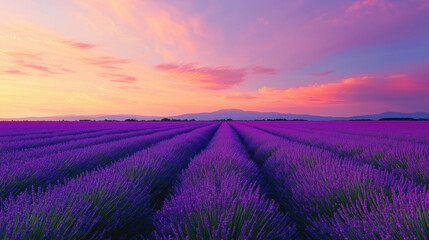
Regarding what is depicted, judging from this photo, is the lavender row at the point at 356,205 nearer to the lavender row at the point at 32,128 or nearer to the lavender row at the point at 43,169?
the lavender row at the point at 43,169

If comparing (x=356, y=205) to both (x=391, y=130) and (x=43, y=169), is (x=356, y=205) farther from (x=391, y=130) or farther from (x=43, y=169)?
(x=391, y=130)

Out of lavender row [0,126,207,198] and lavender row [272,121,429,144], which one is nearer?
lavender row [0,126,207,198]

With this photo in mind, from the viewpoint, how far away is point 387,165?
157 inches

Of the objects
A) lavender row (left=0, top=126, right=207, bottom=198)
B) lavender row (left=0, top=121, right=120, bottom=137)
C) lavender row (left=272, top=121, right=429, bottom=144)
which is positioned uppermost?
lavender row (left=0, top=121, right=120, bottom=137)

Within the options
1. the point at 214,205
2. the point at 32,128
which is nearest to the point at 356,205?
the point at 214,205

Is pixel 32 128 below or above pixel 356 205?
above

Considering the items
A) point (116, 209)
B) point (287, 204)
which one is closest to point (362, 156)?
point (287, 204)

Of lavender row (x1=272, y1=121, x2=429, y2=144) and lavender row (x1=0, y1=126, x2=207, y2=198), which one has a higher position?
lavender row (x1=0, y1=126, x2=207, y2=198)

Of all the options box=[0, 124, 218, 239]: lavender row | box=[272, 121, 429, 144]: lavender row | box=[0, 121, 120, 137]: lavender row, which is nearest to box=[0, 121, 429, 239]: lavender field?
box=[0, 124, 218, 239]: lavender row

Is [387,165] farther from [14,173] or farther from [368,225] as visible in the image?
[14,173]

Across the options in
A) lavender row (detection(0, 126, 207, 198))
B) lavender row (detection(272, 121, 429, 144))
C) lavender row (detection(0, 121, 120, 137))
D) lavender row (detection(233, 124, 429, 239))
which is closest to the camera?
lavender row (detection(233, 124, 429, 239))

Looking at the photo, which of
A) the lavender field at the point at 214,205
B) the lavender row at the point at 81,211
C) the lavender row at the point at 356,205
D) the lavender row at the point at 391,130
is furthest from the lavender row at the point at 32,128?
the lavender row at the point at 391,130

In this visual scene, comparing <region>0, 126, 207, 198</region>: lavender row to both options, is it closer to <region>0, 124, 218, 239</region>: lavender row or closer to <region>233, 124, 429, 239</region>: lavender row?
<region>0, 124, 218, 239</region>: lavender row

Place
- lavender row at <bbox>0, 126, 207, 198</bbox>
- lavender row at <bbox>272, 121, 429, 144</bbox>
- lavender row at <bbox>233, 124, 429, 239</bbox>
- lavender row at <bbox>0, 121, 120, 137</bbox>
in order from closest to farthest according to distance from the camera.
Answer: lavender row at <bbox>233, 124, 429, 239</bbox>
lavender row at <bbox>0, 126, 207, 198</bbox>
lavender row at <bbox>272, 121, 429, 144</bbox>
lavender row at <bbox>0, 121, 120, 137</bbox>
